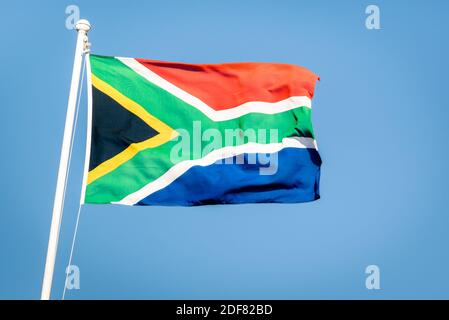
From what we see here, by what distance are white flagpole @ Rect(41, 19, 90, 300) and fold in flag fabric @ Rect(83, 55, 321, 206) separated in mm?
861

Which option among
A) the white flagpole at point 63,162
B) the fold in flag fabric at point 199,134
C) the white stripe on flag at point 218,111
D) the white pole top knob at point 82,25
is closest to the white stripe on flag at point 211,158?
the fold in flag fabric at point 199,134

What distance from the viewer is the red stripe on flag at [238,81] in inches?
556

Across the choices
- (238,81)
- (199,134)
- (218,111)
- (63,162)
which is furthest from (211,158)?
(63,162)

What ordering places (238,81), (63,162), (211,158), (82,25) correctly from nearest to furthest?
(63,162) → (82,25) → (211,158) → (238,81)

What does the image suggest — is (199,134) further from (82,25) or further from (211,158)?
(82,25)

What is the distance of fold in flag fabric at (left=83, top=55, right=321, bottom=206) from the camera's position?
508 inches

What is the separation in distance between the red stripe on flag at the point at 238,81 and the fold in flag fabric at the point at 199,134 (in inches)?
0.7

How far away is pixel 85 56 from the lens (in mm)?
12883

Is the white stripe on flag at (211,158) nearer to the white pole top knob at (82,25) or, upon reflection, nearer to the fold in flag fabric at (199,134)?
the fold in flag fabric at (199,134)

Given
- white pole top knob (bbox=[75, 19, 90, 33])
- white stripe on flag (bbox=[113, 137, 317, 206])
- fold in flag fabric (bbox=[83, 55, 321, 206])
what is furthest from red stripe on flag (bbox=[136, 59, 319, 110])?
white pole top knob (bbox=[75, 19, 90, 33])

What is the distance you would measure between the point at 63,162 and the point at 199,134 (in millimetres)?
3302

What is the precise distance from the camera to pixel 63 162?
441 inches

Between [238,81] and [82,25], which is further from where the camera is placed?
[238,81]

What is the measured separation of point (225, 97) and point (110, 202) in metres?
3.23
